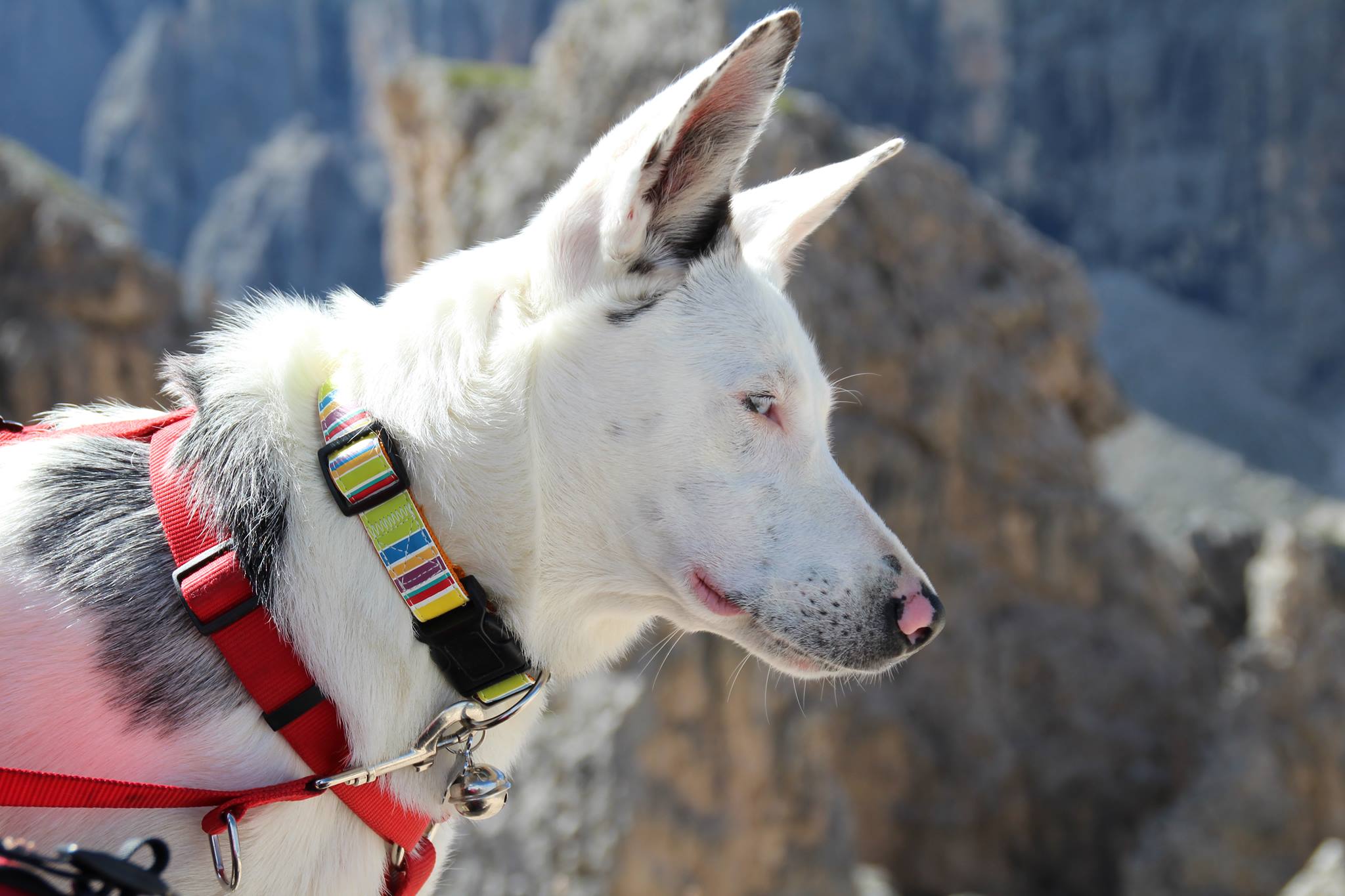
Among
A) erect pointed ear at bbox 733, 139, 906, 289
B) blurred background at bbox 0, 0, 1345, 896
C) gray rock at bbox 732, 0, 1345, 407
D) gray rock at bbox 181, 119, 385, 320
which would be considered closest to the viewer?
erect pointed ear at bbox 733, 139, 906, 289

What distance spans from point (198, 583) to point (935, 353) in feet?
33.3

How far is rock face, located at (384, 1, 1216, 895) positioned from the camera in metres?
9.88

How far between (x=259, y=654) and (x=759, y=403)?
0.76 m

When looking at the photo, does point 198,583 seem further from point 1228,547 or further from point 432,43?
point 432,43

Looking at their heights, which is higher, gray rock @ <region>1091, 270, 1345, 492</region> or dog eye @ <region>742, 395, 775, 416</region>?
dog eye @ <region>742, 395, 775, 416</region>

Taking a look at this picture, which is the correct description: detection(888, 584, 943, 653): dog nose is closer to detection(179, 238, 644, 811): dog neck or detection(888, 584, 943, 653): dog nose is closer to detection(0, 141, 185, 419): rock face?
detection(179, 238, 644, 811): dog neck

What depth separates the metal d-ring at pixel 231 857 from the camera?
1.30m

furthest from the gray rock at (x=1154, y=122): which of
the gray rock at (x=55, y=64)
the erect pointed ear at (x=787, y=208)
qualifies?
the erect pointed ear at (x=787, y=208)

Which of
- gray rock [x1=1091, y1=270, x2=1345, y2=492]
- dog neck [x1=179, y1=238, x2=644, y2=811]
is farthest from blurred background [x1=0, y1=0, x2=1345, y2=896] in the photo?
gray rock [x1=1091, y1=270, x2=1345, y2=492]

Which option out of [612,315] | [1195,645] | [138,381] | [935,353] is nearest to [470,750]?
[612,315]

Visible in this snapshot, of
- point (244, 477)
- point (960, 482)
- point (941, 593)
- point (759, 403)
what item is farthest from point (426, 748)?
point (960, 482)

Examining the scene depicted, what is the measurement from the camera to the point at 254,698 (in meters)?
1.40

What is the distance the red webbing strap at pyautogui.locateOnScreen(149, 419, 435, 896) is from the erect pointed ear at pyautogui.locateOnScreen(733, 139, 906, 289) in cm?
93

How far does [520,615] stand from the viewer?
5.03 ft
